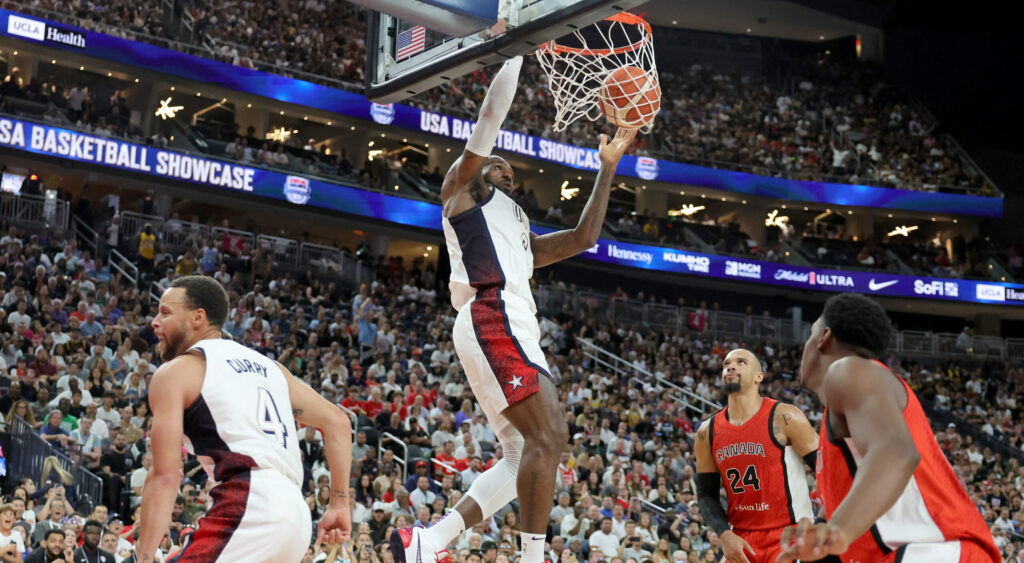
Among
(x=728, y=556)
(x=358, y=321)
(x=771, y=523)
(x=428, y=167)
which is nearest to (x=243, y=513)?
(x=728, y=556)

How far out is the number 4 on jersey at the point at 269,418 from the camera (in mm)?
4367

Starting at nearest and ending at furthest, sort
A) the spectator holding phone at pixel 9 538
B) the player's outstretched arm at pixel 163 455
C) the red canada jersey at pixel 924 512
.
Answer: the red canada jersey at pixel 924 512, the player's outstretched arm at pixel 163 455, the spectator holding phone at pixel 9 538

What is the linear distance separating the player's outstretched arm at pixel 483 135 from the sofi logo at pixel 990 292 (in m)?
33.0

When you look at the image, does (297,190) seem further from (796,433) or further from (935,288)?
(796,433)

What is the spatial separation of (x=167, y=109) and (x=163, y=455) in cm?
2934

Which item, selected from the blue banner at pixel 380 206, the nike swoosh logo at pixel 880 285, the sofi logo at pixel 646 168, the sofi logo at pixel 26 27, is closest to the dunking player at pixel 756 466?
the blue banner at pixel 380 206

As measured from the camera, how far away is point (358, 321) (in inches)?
866

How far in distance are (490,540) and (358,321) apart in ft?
31.4

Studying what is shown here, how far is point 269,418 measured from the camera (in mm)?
4391

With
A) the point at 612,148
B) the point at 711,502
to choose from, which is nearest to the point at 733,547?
the point at 711,502

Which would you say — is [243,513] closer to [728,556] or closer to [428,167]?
[728,556]

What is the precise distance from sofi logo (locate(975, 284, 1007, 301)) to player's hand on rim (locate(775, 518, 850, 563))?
35.1 meters

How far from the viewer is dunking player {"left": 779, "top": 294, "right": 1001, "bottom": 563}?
3.38m

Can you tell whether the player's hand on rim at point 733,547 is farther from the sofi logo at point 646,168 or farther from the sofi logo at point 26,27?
the sofi logo at point 646,168
